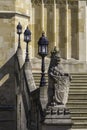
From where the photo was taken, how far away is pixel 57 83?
16047 mm

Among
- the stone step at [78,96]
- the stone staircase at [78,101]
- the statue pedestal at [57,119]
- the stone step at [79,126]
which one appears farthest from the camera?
the stone step at [78,96]

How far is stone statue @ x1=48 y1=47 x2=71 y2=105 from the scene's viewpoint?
629 inches

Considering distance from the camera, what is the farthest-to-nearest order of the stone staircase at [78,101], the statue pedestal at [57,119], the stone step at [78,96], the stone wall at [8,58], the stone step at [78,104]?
1. the stone wall at [8,58]
2. the stone step at [78,96]
3. the stone step at [78,104]
4. the stone staircase at [78,101]
5. the statue pedestal at [57,119]

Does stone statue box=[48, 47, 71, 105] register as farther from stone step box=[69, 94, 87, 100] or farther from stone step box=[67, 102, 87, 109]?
stone step box=[69, 94, 87, 100]

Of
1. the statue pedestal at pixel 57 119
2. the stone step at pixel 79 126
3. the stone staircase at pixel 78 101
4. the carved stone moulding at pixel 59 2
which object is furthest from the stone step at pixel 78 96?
the carved stone moulding at pixel 59 2

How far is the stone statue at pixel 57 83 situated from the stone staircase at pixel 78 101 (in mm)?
2958

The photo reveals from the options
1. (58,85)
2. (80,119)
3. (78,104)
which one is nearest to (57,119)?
(58,85)

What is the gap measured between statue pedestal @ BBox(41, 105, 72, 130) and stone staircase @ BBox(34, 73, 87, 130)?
294 centimetres

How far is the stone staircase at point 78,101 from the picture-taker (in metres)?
19.2

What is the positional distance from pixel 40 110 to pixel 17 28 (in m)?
7.06

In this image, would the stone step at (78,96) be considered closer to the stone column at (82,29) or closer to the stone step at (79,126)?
the stone step at (79,126)

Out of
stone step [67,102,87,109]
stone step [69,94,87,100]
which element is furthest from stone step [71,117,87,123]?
stone step [69,94,87,100]

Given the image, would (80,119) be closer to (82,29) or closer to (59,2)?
(82,29)

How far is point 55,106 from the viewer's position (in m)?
16.0
